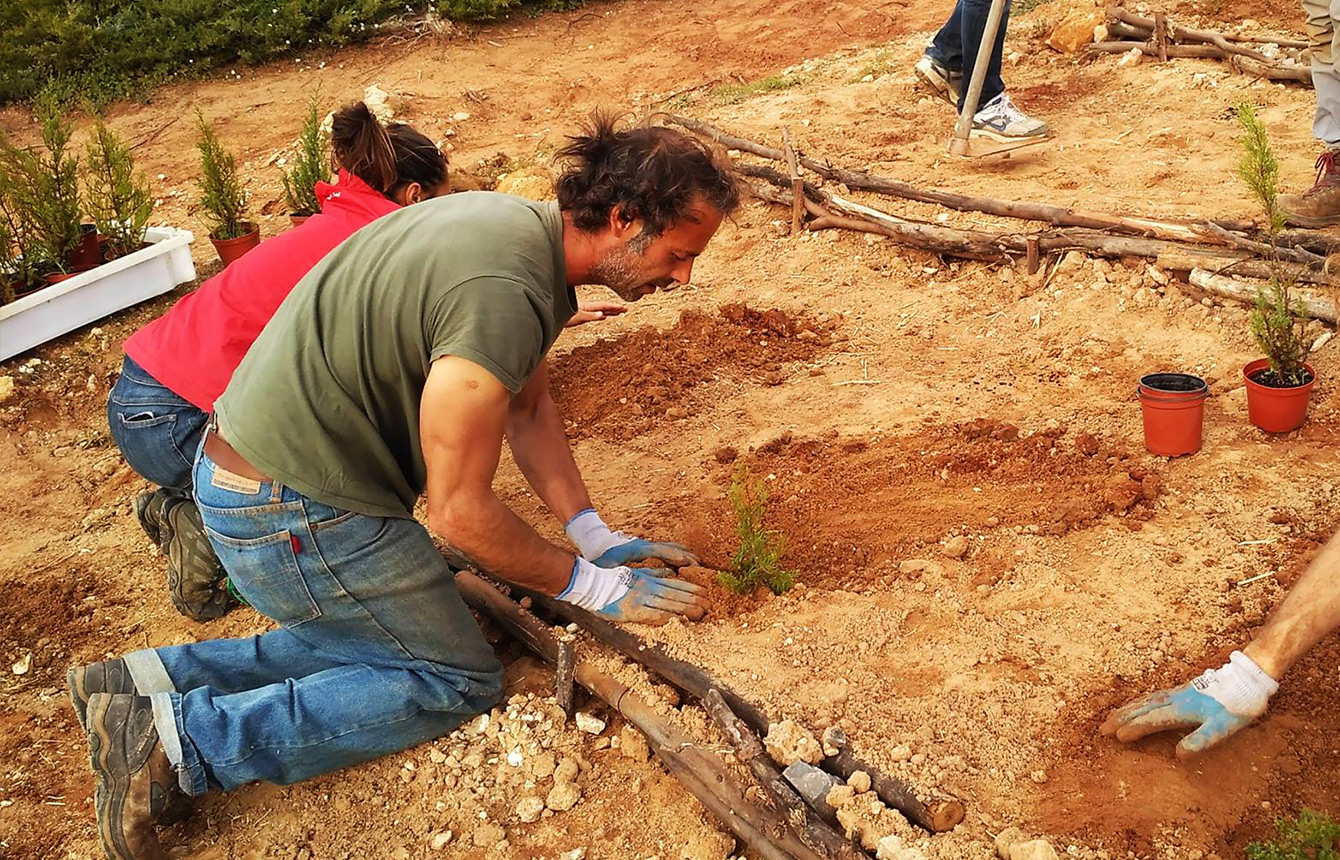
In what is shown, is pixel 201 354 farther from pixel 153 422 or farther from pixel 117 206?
pixel 117 206

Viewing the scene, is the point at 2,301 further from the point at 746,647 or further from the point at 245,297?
the point at 746,647

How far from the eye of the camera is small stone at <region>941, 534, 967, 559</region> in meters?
3.18

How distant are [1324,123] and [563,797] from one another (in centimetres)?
445

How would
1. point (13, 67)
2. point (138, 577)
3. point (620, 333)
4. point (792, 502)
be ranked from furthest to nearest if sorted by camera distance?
A: point (13, 67) < point (620, 333) < point (138, 577) < point (792, 502)

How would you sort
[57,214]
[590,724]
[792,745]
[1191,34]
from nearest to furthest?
[792,745]
[590,724]
[57,214]
[1191,34]

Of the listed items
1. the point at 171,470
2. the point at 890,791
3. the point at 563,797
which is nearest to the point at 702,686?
the point at 563,797

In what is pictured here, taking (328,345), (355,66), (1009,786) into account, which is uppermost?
(328,345)

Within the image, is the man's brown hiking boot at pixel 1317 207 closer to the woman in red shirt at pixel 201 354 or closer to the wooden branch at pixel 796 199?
the wooden branch at pixel 796 199

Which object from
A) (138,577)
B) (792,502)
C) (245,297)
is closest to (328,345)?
→ (245,297)

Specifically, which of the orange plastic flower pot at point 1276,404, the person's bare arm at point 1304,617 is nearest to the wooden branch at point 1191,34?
the orange plastic flower pot at point 1276,404

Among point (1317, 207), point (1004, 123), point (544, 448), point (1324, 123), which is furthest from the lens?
point (1004, 123)

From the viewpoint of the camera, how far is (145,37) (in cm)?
981

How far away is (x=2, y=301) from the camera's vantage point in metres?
5.31

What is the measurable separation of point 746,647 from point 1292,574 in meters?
1.43
